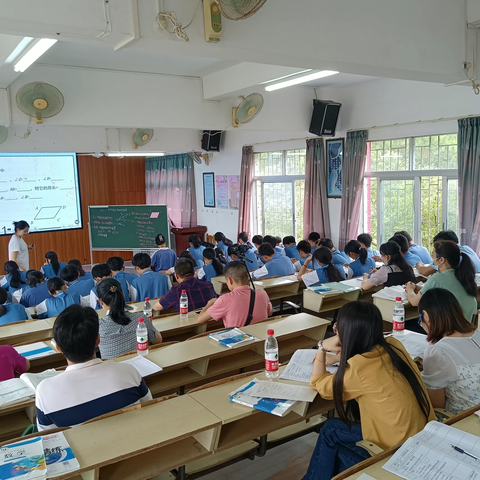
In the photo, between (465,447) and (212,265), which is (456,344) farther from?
(212,265)

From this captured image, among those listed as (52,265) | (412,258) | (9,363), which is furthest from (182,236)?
(9,363)

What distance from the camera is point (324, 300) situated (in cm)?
471

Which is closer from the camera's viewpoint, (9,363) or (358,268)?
(9,363)

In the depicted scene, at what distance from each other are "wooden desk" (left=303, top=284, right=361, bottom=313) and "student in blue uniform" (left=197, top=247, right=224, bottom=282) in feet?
5.08

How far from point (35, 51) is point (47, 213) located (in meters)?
6.90

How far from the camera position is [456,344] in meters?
2.27

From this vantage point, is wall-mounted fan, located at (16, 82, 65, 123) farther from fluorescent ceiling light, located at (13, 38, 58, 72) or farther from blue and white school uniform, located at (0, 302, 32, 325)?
blue and white school uniform, located at (0, 302, 32, 325)

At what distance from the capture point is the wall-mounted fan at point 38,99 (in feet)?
15.7

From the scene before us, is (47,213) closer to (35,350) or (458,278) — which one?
(35,350)

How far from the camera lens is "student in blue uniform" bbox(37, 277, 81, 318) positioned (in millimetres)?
4316

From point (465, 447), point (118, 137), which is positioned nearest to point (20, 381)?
point (465, 447)

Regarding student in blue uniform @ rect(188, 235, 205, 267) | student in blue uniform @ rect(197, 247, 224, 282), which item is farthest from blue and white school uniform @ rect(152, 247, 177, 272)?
student in blue uniform @ rect(197, 247, 224, 282)

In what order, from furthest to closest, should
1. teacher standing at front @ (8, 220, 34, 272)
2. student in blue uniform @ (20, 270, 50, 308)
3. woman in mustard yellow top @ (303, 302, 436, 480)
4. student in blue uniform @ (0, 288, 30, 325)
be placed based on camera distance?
teacher standing at front @ (8, 220, 34, 272)
student in blue uniform @ (20, 270, 50, 308)
student in blue uniform @ (0, 288, 30, 325)
woman in mustard yellow top @ (303, 302, 436, 480)

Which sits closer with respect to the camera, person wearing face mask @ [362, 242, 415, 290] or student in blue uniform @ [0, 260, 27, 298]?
person wearing face mask @ [362, 242, 415, 290]
